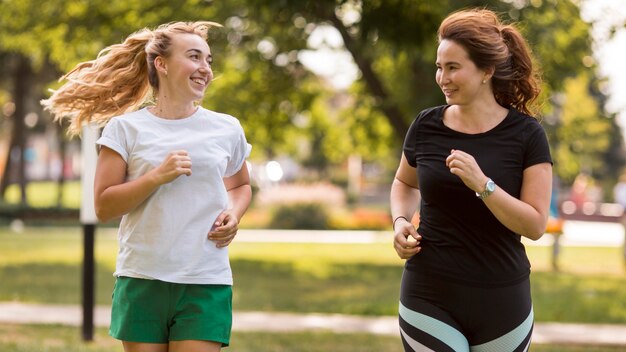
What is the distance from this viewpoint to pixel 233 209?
3752mm

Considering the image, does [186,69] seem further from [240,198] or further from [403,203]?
[403,203]

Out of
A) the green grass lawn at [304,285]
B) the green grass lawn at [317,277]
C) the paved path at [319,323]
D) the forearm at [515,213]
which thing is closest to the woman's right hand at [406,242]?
the forearm at [515,213]

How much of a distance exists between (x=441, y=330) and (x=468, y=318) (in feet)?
0.34

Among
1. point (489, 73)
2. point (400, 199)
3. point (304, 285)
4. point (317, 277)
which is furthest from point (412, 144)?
point (317, 277)

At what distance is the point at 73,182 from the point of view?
3268 inches

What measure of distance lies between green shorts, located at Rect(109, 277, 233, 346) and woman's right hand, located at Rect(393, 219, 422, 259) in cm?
68

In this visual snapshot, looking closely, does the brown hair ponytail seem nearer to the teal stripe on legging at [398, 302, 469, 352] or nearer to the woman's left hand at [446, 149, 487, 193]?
the woman's left hand at [446, 149, 487, 193]

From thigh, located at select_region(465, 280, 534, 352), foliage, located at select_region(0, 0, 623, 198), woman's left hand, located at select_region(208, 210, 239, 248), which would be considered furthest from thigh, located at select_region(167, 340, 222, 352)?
foliage, located at select_region(0, 0, 623, 198)

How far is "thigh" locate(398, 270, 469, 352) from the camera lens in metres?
3.44

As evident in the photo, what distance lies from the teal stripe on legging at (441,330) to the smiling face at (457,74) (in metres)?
0.76

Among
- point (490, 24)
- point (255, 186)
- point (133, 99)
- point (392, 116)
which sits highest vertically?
point (490, 24)

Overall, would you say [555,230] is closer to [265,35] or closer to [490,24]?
[265,35]

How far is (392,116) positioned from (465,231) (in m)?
12.2

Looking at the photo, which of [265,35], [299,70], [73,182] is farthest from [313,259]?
[73,182]
